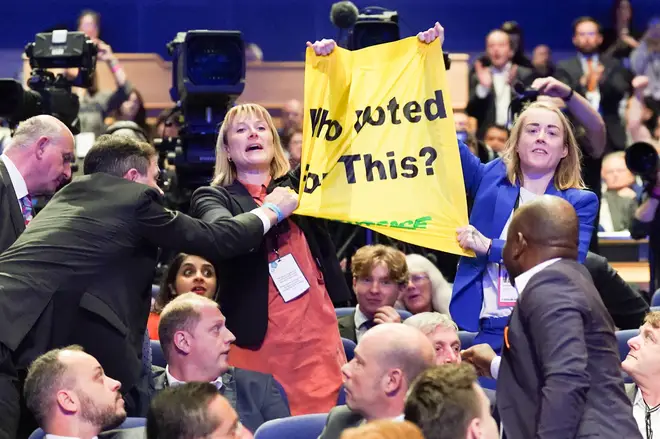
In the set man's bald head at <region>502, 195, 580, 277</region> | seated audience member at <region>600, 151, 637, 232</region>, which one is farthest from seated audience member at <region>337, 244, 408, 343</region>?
seated audience member at <region>600, 151, 637, 232</region>

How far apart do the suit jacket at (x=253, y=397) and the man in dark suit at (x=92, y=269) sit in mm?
359

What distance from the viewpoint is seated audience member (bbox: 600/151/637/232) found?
352 inches

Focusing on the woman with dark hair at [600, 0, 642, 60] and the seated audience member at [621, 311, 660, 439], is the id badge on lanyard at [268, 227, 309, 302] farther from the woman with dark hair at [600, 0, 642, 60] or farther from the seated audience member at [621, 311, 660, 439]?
the woman with dark hair at [600, 0, 642, 60]

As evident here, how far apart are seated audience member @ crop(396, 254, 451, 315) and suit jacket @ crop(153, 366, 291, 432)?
1.97m

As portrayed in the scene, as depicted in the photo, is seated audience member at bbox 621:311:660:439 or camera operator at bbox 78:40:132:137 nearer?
seated audience member at bbox 621:311:660:439

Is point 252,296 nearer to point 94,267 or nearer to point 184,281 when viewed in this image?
point 94,267

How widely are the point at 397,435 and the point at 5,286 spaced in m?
2.14

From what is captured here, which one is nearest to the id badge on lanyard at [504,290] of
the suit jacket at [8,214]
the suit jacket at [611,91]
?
the suit jacket at [8,214]

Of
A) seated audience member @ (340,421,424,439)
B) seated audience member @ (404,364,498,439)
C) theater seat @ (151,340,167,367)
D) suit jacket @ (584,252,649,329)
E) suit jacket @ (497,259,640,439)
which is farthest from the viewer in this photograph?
suit jacket @ (584,252,649,329)

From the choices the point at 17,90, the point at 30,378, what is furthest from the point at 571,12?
the point at 30,378

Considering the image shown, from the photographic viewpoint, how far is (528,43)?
38.6 ft

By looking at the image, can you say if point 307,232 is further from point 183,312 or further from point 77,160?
point 77,160

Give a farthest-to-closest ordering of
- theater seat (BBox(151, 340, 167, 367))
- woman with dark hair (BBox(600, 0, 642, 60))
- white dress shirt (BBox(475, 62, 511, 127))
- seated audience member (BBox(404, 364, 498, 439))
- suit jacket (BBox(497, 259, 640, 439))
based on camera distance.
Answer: woman with dark hair (BBox(600, 0, 642, 60)) → white dress shirt (BBox(475, 62, 511, 127)) → theater seat (BBox(151, 340, 167, 367)) → suit jacket (BBox(497, 259, 640, 439)) → seated audience member (BBox(404, 364, 498, 439))

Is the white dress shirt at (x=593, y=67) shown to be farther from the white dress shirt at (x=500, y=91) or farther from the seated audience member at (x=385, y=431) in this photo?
the seated audience member at (x=385, y=431)
